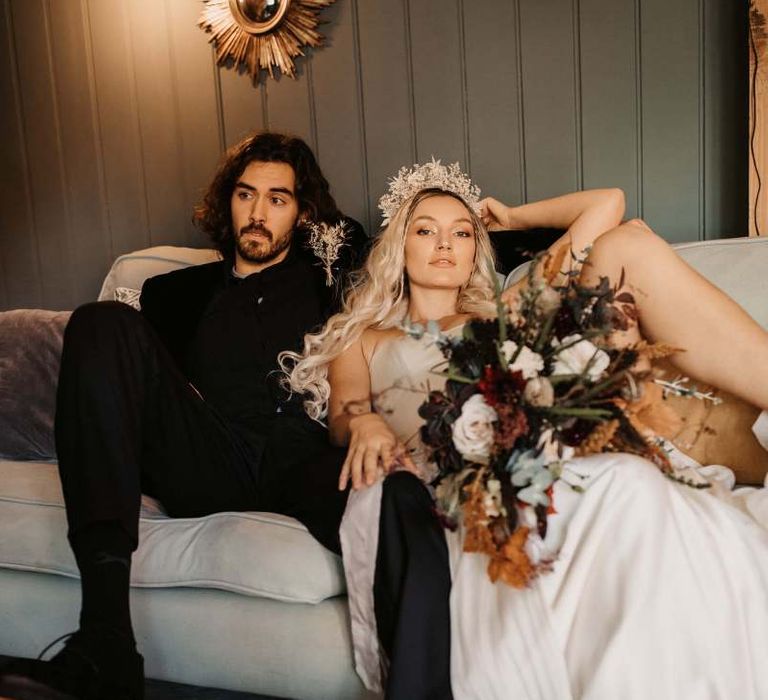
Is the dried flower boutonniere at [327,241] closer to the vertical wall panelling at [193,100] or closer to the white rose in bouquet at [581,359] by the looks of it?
the vertical wall panelling at [193,100]

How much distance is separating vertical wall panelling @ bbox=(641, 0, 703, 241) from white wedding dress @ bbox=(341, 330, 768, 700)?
1.40 metres

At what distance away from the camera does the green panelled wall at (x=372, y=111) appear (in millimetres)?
2494

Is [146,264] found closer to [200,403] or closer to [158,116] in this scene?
[158,116]

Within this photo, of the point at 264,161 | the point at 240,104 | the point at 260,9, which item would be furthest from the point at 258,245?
the point at 260,9

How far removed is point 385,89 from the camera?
9.39 feet

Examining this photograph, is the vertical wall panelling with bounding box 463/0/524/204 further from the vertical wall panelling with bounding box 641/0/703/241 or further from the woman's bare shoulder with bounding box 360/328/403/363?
the woman's bare shoulder with bounding box 360/328/403/363

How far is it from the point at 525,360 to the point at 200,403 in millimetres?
842

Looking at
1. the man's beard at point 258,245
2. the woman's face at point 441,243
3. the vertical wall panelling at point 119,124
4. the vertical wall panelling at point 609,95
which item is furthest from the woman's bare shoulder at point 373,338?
the vertical wall panelling at point 119,124

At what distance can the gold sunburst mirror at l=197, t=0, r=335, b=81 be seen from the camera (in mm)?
2908

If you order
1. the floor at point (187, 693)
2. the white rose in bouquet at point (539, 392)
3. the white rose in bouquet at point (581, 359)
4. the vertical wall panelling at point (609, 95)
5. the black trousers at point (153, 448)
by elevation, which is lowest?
the floor at point (187, 693)

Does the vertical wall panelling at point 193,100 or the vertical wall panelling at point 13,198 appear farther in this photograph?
the vertical wall panelling at point 13,198

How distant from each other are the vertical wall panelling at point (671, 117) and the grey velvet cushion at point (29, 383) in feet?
6.39

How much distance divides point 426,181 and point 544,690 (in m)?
1.50

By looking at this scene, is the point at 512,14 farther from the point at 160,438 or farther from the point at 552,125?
the point at 160,438
